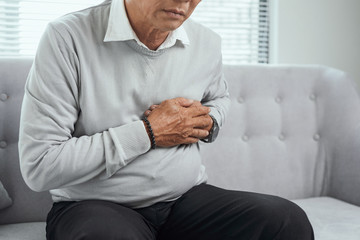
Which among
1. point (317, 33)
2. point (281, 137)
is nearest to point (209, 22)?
point (317, 33)

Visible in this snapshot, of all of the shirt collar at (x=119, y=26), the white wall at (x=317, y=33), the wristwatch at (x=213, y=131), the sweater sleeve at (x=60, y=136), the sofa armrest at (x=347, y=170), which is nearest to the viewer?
the sweater sleeve at (x=60, y=136)

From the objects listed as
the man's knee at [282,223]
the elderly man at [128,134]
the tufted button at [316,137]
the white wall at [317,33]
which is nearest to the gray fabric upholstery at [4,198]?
the elderly man at [128,134]

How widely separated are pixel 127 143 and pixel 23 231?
53 centimetres

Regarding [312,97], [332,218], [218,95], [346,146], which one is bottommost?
[332,218]

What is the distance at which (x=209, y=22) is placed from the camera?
2375mm

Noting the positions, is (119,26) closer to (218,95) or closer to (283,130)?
(218,95)

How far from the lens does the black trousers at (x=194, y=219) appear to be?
0.96 m

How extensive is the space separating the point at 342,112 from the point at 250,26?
0.93 meters

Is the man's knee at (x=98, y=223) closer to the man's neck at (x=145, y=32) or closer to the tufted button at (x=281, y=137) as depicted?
the man's neck at (x=145, y=32)

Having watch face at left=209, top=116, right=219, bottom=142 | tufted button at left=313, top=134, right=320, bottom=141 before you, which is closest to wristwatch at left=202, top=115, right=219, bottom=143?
watch face at left=209, top=116, right=219, bottom=142

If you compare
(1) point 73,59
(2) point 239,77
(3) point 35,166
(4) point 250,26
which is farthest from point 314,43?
(3) point 35,166

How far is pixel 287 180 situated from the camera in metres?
1.72

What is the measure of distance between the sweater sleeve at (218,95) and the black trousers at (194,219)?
0.25 metres

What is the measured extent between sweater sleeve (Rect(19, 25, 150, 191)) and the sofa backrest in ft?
2.06
